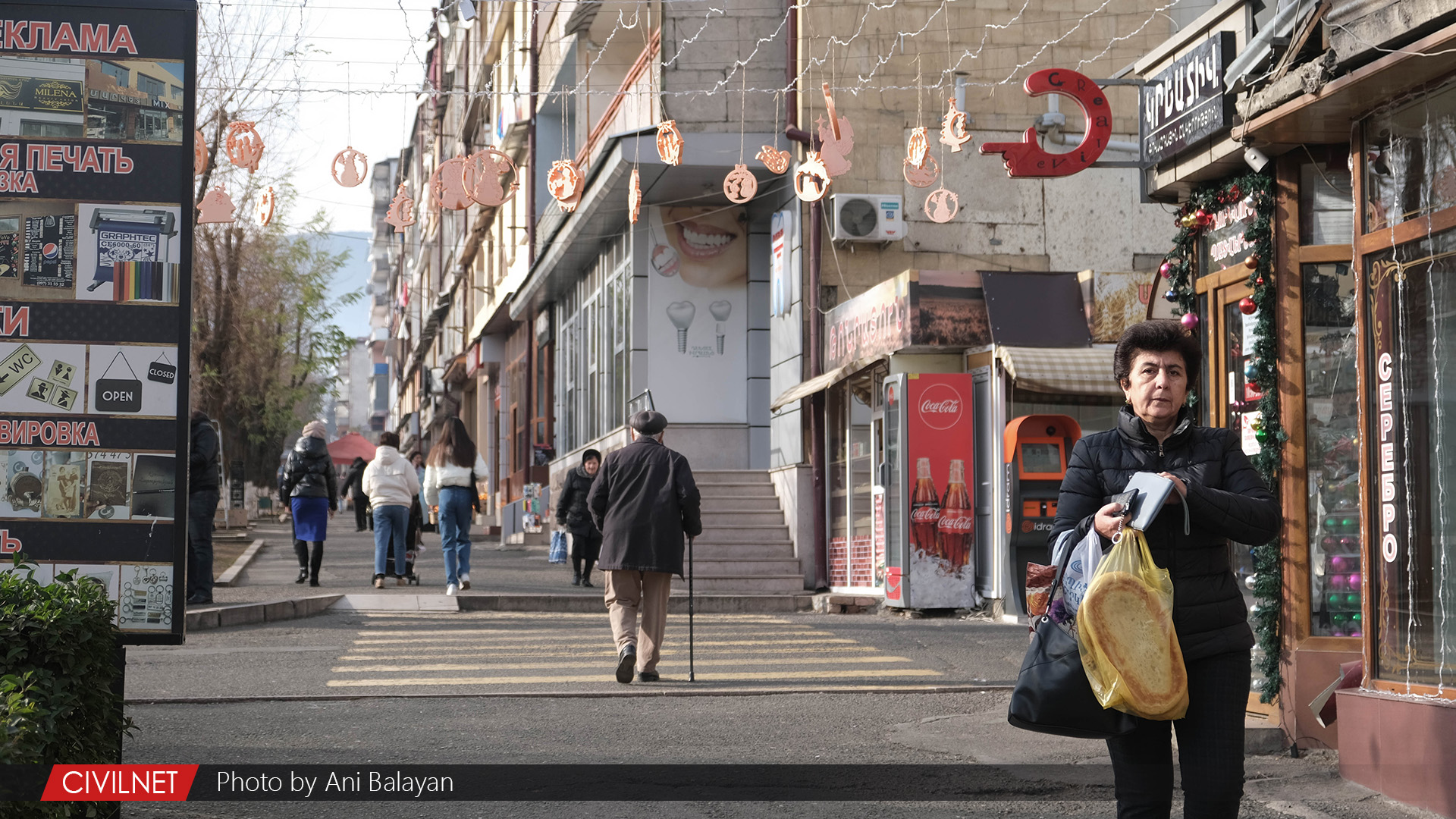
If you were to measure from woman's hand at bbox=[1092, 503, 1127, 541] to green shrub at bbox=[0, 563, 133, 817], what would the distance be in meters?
3.17

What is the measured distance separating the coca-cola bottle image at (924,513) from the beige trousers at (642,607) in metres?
5.97

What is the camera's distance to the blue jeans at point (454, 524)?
1633 centimetres

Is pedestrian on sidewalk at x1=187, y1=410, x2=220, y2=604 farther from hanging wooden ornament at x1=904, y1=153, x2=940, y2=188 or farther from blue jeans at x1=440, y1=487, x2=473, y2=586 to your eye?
hanging wooden ornament at x1=904, y1=153, x2=940, y2=188

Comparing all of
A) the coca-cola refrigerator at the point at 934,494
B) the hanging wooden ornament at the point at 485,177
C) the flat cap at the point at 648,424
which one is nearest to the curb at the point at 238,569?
the hanging wooden ornament at the point at 485,177

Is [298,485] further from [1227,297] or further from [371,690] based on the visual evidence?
[1227,297]

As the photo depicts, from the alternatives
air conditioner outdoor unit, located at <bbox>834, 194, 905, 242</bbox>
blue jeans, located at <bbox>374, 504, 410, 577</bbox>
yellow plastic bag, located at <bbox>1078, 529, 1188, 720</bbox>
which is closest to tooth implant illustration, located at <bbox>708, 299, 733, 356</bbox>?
air conditioner outdoor unit, located at <bbox>834, 194, 905, 242</bbox>

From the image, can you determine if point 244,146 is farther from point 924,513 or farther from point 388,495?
point 924,513

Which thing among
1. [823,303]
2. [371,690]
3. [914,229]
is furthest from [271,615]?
[914,229]

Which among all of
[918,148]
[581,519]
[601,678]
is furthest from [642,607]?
[581,519]

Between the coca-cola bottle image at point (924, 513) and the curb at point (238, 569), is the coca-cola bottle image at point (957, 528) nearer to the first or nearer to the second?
the coca-cola bottle image at point (924, 513)

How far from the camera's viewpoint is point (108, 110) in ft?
19.3

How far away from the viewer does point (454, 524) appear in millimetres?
16344

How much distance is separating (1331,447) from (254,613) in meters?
10.3

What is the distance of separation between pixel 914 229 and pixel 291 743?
13264 millimetres
